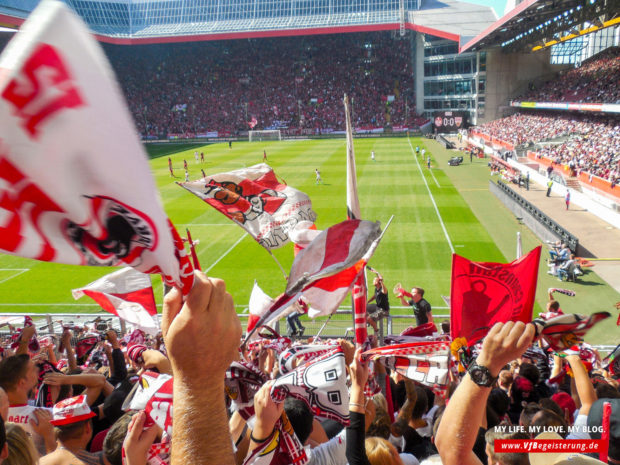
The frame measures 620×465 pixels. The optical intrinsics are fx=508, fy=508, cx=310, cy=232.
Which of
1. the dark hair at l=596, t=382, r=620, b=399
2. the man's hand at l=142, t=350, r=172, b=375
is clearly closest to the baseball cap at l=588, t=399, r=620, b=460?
the dark hair at l=596, t=382, r=620, b=399

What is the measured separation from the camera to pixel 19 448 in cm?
256

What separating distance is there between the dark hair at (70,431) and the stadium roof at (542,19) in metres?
35.3

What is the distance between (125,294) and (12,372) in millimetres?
2775

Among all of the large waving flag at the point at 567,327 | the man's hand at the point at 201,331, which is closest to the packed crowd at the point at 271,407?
the man's hand at the point at 201,331

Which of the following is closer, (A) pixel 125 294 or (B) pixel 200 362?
(B) pixel 200 362

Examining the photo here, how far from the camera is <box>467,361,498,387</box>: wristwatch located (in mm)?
2279

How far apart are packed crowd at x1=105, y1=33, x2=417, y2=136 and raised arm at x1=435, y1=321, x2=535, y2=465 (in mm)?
64839

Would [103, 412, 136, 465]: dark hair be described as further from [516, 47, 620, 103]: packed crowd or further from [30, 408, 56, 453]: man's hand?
[516, 47, 620, 103]: packed crowd

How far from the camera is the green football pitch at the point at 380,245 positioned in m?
16.2

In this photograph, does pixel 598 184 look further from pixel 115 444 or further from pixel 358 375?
pixel 115 444

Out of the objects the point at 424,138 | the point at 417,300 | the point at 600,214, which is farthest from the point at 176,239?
the point at 424,138

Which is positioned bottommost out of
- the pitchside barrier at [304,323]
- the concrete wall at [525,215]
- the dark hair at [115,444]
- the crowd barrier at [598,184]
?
the pitchside barrier at [304,323]

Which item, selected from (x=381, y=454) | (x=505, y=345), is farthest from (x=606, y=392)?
(x=505, y=345)

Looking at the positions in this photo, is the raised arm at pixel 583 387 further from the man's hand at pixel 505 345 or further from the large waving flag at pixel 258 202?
the large waving flag at pixel 258 202
